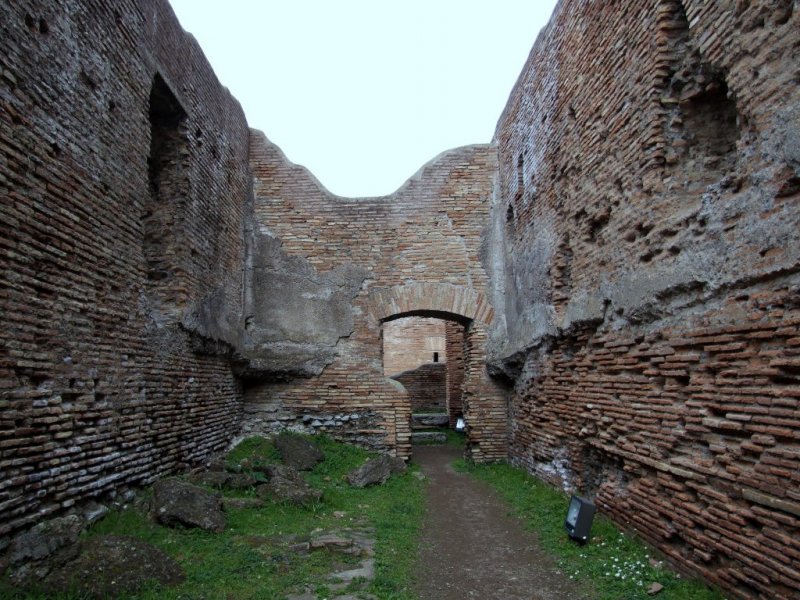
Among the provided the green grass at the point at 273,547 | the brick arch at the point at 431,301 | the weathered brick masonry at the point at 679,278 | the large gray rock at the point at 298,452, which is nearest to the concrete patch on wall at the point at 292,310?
the brick arch at the point at 431,301

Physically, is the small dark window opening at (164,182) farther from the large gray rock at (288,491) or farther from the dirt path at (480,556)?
the dirt path at (480,556)

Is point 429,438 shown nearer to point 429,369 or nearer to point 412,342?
point 429,369

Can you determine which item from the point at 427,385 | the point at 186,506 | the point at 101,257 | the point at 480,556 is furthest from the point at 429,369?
the point at 101,257

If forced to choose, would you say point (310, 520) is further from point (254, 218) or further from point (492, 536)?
point (254, 218)

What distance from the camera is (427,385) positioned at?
17.1 metres

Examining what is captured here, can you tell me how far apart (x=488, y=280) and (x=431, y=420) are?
6237 mm

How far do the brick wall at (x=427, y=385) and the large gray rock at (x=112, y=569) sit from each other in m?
13.4

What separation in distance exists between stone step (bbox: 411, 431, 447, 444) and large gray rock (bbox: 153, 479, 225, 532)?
7.33m

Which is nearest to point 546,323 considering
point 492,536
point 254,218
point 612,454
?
point 612,454

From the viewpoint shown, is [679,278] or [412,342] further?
[412,342]

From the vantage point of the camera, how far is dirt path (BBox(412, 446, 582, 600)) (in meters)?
3.84

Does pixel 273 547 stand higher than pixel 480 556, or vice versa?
pixel 273 547

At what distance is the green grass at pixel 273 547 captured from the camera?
11.8ft

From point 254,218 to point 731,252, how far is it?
7.58 meters
